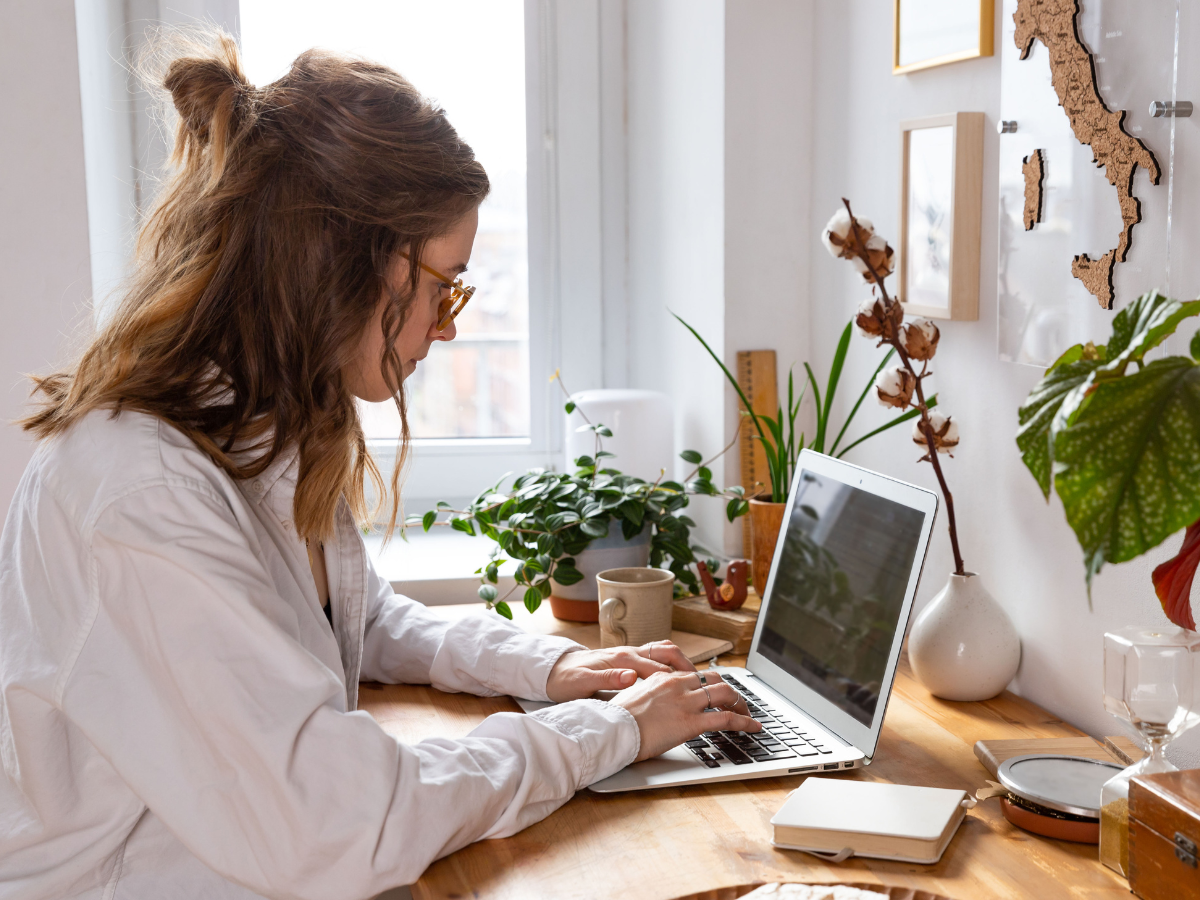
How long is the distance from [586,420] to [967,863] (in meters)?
1.22

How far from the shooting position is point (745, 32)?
5.58 feet

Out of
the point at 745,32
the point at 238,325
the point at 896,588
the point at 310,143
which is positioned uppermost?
the point at 745,32

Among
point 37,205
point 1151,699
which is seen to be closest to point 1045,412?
point 1151,699

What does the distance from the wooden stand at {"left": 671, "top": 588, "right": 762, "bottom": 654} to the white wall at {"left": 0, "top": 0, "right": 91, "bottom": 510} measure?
103 cm

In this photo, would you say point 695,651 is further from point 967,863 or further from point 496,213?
point 496,213

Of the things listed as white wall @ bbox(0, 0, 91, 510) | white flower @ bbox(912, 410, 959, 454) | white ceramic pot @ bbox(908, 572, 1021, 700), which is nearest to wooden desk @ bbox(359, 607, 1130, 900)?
white ceramic pot @ bbox(908, 572, 1021, 700)

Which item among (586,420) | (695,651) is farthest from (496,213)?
(695,651)

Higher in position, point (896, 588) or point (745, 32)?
point (745, 32)

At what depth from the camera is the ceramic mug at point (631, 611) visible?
141 cm

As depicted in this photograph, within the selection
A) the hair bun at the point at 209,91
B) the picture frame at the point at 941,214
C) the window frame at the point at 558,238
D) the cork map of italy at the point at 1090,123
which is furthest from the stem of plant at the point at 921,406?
the window frame at the point at 558,238

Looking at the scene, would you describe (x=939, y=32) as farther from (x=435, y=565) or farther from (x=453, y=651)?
(x=435, y=565)

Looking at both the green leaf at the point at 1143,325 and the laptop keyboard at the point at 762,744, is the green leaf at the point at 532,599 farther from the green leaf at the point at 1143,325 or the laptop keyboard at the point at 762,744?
the green leaf at the point at 1143,325

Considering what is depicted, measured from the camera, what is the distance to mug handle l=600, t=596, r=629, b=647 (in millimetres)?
1409

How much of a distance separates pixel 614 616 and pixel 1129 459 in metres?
0.86
